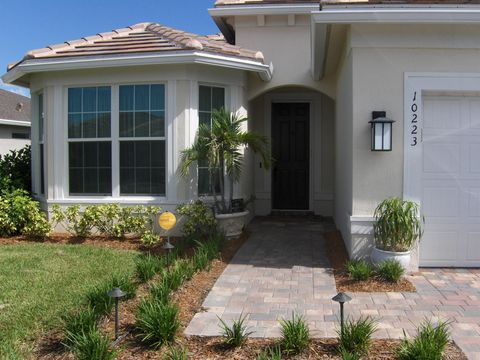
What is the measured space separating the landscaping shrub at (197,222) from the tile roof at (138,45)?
104 inches

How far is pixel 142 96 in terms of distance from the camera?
841cm

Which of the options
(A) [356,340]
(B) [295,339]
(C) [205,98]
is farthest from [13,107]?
(A) [356,340]

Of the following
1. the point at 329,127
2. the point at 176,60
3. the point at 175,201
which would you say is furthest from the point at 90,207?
the point at 329,127

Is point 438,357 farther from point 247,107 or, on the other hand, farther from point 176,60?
point 247,107

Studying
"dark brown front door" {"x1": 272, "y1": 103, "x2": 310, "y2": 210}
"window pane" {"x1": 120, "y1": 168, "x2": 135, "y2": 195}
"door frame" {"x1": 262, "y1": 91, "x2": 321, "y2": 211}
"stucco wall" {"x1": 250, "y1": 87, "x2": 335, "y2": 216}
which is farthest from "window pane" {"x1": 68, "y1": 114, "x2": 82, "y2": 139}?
"dark brown front door" {"x1": 272, "y1": 103, "x2": 310, "y2": 210}

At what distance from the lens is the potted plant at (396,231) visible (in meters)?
5.75

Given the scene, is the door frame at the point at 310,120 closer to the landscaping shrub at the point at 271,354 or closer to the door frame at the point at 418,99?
the door frame at the point at 418,99

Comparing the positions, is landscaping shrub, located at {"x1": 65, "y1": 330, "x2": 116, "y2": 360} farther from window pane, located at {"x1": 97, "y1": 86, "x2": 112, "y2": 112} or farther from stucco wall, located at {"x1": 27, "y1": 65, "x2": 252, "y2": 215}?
window pane, located at {"x1": 97, "y1": 86, "x2": 112, "y2": 112}

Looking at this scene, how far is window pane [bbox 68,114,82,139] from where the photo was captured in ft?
28.7

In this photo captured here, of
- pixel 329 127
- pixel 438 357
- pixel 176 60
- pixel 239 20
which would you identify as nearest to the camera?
pixel 438 357

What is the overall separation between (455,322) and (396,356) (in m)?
1.07

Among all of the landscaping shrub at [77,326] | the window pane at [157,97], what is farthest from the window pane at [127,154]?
the landscaping shrub at [77,326]

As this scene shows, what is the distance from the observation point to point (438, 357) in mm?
3506

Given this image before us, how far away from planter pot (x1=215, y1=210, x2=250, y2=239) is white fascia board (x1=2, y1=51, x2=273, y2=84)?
2624 millimetres
